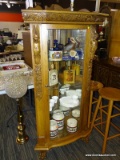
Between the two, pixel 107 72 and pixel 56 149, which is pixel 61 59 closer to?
pixel 56 149

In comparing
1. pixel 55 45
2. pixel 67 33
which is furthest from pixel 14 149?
pixel 67 33

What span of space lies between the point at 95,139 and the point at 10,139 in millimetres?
1195

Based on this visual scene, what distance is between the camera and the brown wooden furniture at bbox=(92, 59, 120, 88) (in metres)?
2.55

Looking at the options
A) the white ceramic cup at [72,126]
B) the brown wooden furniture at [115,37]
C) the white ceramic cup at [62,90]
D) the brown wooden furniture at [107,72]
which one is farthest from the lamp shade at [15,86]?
the brown wooden furniture at [115,37]

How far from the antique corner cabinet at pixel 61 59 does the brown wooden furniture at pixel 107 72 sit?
110 centimetres

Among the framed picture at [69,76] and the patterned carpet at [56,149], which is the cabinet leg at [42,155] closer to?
the patterned carpet at [56,149]

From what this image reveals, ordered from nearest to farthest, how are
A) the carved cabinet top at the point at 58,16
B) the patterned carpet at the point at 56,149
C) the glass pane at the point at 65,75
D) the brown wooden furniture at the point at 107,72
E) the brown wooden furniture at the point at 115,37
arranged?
the carved cabinet top at the point at 58,16
the glass pane at the point at 65,75
the patterned carpet at the point at 56,149
the brown wooden furniture at the point at 107,72
the brown wooden furniture at the point at 115,37

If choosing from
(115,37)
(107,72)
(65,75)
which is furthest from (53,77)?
(115,37)

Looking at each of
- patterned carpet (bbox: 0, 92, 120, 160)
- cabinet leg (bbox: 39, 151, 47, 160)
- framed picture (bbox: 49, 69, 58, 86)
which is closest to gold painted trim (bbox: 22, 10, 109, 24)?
framed picture (bbox: 49, 69, 58, 86)

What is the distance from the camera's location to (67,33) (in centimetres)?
153

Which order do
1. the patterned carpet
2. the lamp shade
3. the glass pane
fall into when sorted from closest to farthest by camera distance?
the glass pane → the lamp shade → the patterned carpet

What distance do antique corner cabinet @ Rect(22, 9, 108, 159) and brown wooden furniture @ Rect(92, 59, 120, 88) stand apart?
1100mm

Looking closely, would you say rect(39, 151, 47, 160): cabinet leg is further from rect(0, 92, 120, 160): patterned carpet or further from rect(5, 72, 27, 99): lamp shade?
rect(5, 72, 27, 99): lamp shade

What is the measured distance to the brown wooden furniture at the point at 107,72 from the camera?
255 centimetres
